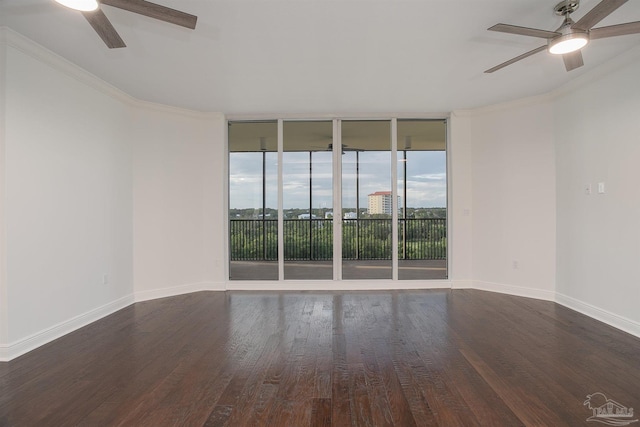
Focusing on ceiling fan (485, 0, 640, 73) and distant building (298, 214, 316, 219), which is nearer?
ceiling fan (485, 0, 640, 73)

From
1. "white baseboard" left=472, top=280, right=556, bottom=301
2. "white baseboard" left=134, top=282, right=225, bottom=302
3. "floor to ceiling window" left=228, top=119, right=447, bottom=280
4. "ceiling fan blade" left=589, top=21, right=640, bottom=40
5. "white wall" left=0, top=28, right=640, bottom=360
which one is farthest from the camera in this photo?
"floor to ceiling window" left=228, top=119, right=447, bottom=280

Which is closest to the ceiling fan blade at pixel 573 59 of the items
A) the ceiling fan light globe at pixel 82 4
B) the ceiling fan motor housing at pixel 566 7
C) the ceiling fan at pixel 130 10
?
the ceiling fan motor housing at pixel 566 7

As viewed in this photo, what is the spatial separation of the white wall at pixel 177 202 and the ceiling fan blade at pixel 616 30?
14.0 feet

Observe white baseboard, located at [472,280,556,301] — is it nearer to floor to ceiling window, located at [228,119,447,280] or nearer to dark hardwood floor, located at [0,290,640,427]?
dark hardwood floor, located at [0,290,640,427]

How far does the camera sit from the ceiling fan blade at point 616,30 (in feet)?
7.41

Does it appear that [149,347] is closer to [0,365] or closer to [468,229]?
[0,365]

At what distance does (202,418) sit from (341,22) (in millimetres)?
2825

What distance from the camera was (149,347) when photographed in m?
2.91

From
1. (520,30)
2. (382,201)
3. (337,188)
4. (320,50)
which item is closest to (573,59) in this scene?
(520,30)

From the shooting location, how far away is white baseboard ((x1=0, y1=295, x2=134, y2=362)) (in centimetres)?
269

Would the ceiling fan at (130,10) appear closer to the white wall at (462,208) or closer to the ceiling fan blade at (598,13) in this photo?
the ceiling fan blade at (598,13)

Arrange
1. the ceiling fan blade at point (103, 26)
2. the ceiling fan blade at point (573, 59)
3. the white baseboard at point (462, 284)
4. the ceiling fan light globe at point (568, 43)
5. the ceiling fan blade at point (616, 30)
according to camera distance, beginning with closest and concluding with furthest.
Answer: the ceiling fan blade at point (103, 26) → the ceiling fan blade at point (616, 30) → the ceiling fan light globe at point (568, 43) → the ceiling fan blade at point (573, 59) → the white baseboard at point (462, 284)

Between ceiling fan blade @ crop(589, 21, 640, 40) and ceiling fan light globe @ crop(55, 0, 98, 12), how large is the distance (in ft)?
10.6

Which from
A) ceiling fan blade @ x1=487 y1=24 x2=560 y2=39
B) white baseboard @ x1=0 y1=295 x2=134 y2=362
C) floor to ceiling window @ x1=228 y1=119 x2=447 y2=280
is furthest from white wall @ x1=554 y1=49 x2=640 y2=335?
white baseboard @ x1=0 y1=295 x2=134 y2=362
